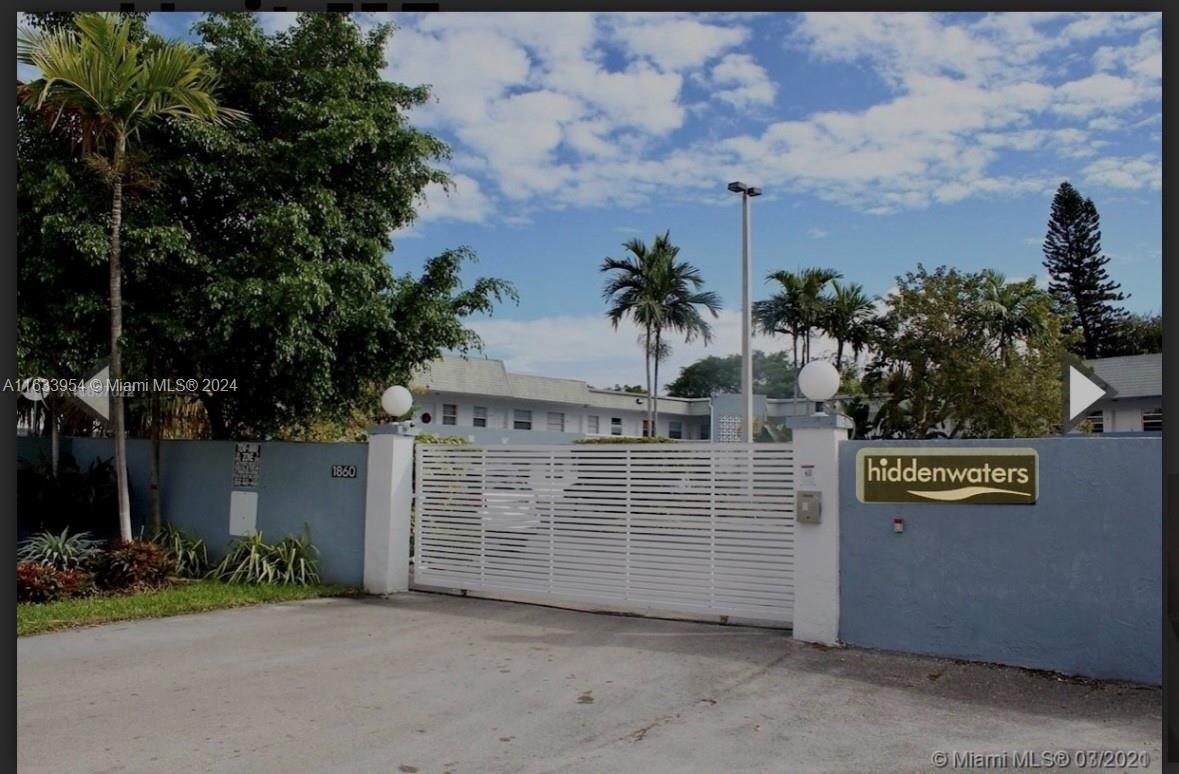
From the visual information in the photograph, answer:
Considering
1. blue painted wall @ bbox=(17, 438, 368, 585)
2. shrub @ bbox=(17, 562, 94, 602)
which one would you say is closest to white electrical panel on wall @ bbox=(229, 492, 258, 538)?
blue painted wall @ bbox=(17, 438, 368, 585)

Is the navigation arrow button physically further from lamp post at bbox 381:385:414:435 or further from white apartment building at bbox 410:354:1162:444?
white apartment building at bbox 410:354:1162:444

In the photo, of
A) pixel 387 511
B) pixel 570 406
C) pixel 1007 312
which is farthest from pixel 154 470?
pixel 570 406

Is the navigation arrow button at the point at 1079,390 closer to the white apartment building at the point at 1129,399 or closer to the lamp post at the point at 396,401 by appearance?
the lamp post at the point at 396,401

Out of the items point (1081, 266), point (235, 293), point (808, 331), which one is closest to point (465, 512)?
point (235, 293)

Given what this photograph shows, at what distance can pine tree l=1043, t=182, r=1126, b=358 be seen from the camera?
28.3m

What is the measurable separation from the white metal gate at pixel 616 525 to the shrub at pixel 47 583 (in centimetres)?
314

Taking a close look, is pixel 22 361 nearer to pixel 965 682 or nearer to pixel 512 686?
pixel 512 686

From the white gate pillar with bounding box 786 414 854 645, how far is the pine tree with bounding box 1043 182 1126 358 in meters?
24.5

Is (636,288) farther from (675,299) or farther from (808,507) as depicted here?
(808,507)

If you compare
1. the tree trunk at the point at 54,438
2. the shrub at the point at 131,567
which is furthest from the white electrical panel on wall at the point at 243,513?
the tree trunk at the point at 54,438

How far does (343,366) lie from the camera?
34.7 feet

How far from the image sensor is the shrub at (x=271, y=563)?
372 inches

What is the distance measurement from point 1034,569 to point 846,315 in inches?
812

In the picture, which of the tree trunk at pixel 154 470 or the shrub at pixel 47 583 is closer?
the shrub at pixel 47 583
